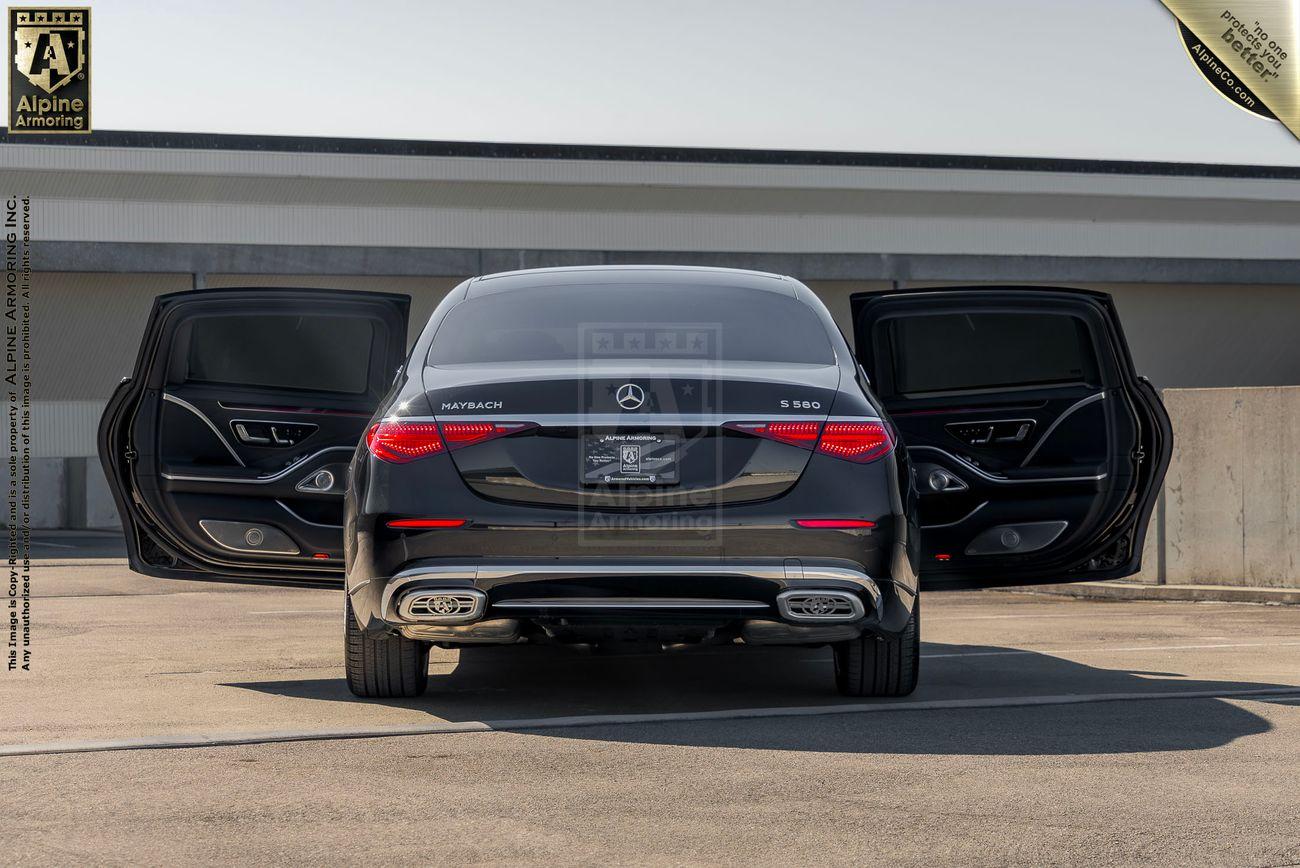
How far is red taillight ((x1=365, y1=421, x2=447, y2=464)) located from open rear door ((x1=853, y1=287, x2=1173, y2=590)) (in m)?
2.30

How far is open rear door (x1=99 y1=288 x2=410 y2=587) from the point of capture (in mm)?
7809

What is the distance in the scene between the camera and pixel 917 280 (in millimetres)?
35656

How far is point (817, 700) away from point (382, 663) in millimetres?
1744

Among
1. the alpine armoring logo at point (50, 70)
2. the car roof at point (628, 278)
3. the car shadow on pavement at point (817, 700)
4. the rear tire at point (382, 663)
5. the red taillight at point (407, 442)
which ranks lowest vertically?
the car shadow on pavement at point (817, 700)

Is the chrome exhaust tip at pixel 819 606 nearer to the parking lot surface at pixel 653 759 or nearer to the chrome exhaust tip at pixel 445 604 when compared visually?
the parking lot surface at pixel 653 759

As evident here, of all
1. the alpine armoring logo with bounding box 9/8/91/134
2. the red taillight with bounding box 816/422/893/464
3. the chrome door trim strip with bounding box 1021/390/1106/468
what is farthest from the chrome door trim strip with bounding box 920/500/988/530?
the alpine armoring logo with bounding box 9/8/91/134

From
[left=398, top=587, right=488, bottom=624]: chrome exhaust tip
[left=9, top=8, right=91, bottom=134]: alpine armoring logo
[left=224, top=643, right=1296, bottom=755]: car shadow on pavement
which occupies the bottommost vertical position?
[left=224, top=643, right=1296, bottom=755]: car shadow on pavement

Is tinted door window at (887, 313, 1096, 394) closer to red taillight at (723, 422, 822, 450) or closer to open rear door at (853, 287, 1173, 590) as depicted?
→ open rear door at (853, 287, 1173, 590)

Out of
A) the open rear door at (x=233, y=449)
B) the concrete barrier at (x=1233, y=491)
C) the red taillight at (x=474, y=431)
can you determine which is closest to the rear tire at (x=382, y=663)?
the open rear door at (x=233, y=449)

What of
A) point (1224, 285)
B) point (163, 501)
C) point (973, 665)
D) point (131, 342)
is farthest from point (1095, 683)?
point (1224, 285)

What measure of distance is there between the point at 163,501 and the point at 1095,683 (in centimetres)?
418

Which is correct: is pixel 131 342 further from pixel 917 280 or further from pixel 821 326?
pixel 821 326

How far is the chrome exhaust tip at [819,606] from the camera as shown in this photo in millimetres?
6344

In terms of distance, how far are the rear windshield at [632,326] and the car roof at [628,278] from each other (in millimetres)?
68
